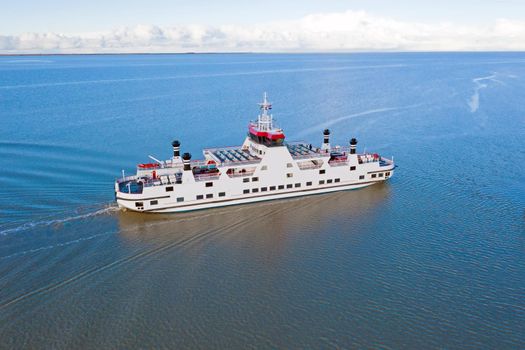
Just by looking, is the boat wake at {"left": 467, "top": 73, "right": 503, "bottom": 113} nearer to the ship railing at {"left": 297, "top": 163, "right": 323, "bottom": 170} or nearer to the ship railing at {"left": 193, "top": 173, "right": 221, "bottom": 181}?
the ship railing at {"left": 297, "top": 163, "right": 323, "bottom": 170}

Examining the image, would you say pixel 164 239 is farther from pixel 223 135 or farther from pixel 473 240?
pixel 223 135

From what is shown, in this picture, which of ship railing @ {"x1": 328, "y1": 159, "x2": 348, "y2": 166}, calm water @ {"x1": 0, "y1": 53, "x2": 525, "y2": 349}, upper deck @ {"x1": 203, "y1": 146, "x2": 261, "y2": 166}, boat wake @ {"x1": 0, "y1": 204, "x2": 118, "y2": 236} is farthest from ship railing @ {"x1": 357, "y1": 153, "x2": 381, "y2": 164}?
boat wake @ {"x1": 0, "y1": 204, "x2": 118, "y2": 236}

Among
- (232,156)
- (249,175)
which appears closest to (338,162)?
(249,175)

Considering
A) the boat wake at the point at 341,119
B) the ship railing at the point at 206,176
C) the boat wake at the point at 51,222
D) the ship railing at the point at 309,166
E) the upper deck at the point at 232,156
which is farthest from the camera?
the boat wake at the point at 341,119

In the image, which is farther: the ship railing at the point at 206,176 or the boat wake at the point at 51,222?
the ship railing at the point at 206,176

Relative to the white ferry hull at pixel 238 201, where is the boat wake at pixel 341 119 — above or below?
above

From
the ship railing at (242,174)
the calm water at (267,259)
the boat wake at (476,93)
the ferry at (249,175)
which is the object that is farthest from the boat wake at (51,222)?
the boat wake at (476,93)

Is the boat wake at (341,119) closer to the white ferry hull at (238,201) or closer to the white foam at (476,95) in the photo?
the white foam at (476,95)

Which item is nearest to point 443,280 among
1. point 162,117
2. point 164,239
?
point 164,239
